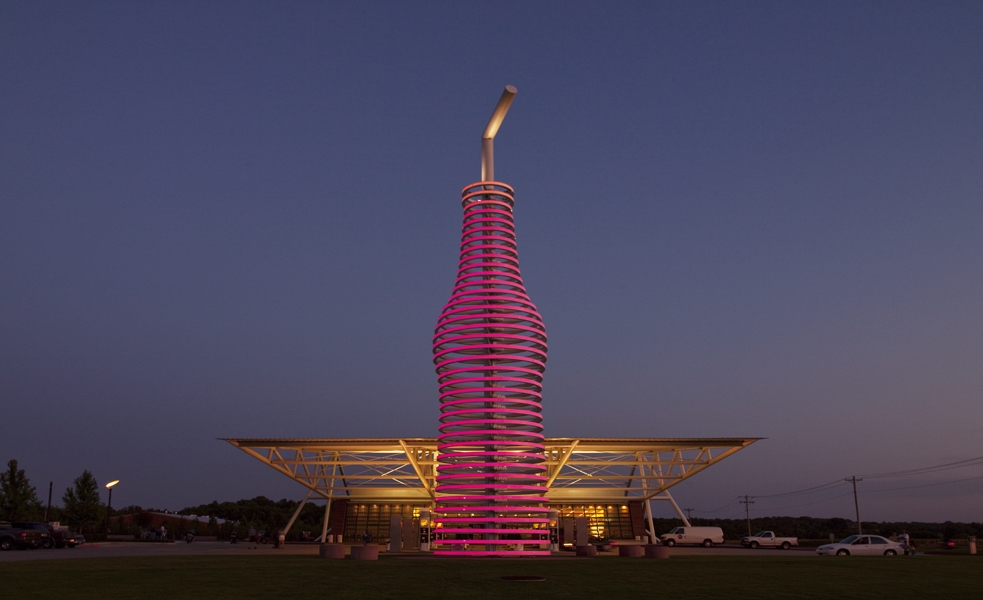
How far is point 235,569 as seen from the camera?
2030 centimetres

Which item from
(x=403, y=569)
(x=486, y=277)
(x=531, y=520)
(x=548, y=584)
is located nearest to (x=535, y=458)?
(x=531, y=520)

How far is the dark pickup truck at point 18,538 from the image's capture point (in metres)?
39.6

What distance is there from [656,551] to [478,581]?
13.1 meters

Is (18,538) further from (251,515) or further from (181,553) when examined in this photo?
(251,515)

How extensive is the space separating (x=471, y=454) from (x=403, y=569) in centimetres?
959

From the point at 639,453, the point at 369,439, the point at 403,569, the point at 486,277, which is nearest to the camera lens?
the point at 403,569

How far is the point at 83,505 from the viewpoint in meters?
62.3

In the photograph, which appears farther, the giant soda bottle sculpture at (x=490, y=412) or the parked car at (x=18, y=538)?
the parked car at (x=18, y=538)

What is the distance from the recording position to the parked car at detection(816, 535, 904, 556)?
3862 centimetres

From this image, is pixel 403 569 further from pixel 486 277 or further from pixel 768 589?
pixel 486 277

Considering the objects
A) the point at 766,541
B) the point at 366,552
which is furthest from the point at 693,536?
the point at 366,552

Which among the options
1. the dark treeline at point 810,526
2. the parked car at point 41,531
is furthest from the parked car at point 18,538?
the dark treeline at point 810,526

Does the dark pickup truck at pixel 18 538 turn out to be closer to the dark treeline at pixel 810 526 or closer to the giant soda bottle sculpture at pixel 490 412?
the giant soda bottle sculpture at pixel 490 412

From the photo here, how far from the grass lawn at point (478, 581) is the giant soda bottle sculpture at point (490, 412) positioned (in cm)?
747
